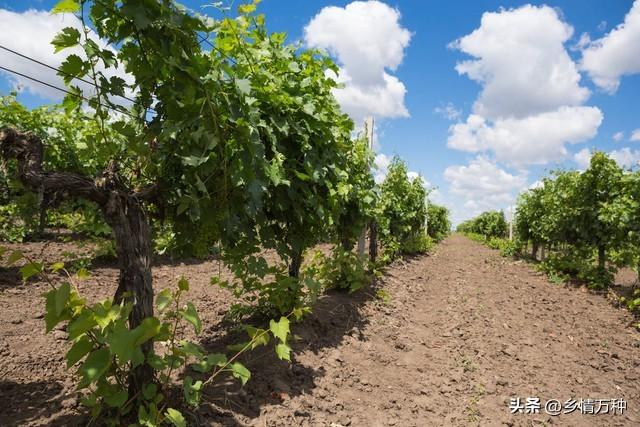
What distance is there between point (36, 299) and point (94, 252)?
259 cm

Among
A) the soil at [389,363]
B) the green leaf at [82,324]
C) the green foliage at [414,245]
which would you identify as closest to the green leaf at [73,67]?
the green leaf at [82,324]

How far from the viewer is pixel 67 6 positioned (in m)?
1.75

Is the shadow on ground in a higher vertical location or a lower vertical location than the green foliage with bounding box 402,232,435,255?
lower

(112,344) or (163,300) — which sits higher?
(163,300)

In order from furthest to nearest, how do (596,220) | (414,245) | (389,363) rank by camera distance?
(414,245) → (596,220) → (389,363)

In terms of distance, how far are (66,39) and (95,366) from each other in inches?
64.4

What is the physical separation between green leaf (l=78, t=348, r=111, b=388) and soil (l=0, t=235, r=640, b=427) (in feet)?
2.35

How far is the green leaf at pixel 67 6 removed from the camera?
1736mm

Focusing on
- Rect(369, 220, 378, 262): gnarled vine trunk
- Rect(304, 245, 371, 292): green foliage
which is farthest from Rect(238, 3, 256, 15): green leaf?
Rect(369, 220, 378, 262): gnarled vine trunk

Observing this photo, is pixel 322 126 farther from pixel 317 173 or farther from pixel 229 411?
pixel 229 411

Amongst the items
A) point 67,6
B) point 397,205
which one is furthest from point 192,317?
point 397,205

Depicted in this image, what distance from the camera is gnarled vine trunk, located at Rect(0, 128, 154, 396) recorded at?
6.72 feet

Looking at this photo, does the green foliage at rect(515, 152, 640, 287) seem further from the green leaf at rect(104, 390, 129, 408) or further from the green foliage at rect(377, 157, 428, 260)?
the green leaf at rect(104, 390, 129, 408)

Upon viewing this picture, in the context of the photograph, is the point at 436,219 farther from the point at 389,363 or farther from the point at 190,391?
the point at 190,391
